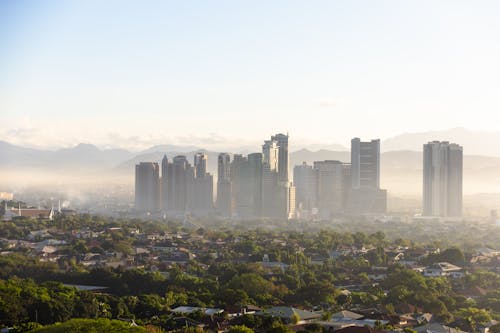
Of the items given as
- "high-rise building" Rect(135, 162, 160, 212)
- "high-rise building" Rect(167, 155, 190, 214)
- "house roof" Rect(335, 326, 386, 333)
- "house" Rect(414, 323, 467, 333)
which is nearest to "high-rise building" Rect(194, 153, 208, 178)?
"high-rise building" Rect(167, 155, 190, 214)

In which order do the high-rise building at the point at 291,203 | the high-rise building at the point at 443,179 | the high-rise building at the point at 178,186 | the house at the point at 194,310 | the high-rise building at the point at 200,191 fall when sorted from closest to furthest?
the house at the point at 194,310 → the high-rise building at the point at 443,179 → the high-rise building at the point at 291,203 → the high-rise building at the point at 178,186 → the high-rise building at the point at 200,191

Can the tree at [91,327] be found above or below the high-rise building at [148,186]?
below

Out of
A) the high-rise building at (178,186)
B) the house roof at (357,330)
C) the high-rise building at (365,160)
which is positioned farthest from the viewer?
the high-rise building at (365,160)

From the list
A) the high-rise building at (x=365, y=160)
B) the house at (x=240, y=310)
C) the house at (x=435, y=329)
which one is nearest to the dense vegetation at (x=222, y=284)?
the house at (x=240, y=310)

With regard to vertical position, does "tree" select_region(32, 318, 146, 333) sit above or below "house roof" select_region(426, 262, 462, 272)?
above

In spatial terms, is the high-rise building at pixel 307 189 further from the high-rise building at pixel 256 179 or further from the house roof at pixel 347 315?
the house roof at pixel 347 315

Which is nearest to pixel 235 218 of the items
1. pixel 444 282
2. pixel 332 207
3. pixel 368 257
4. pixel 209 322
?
pixel 332 207

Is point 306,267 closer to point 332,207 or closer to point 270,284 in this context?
point 270,284

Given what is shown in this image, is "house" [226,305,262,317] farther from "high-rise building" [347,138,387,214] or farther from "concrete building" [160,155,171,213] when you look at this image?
"high-rise building" [347,138,387,214]
